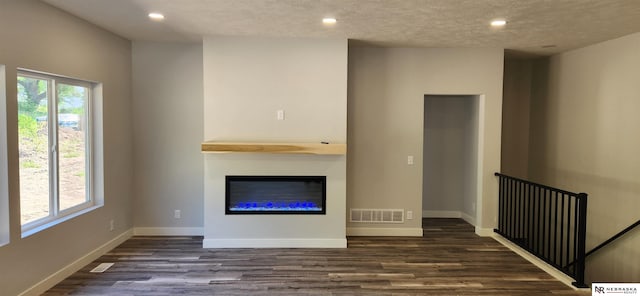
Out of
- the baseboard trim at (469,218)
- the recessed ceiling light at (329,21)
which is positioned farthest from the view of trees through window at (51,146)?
the baseboard trim at (469,218)

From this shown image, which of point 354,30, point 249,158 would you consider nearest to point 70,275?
point 249,158

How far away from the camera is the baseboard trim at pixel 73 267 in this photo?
130 inches

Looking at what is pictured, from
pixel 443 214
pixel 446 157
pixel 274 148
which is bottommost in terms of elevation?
pixel 443 214

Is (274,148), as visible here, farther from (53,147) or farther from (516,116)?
(516,116)

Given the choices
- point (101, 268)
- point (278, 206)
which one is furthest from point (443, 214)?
point (101, 268)

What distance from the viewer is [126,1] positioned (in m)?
3.25

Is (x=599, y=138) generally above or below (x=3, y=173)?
above

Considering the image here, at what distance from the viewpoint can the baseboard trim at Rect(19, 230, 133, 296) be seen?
329 cm

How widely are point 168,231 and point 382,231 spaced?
2.90 metres

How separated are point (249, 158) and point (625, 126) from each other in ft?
14.5

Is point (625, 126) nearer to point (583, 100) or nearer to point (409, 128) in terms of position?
point (583, 100)

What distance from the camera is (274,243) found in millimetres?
4645

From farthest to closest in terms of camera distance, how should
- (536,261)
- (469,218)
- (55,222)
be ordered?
(469,218), (536,261), (55,222)

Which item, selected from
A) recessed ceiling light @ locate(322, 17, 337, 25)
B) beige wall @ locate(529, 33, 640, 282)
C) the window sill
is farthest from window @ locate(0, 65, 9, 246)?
beige wall @ locate(529, 33, 640, 282)
